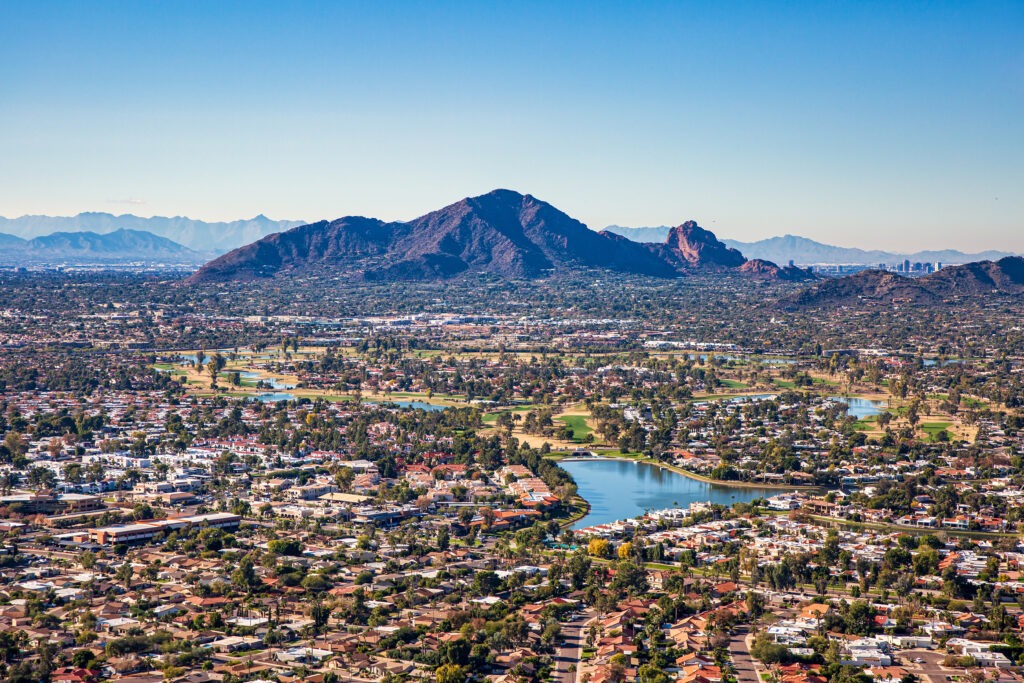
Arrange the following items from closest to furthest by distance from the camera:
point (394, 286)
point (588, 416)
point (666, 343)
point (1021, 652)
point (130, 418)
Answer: point (1021, 652)
point (130, 418)
point (588, 416)
point (666, 343)
point (394, 286)

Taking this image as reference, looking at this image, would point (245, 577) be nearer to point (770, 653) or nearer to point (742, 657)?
point (742, 657)

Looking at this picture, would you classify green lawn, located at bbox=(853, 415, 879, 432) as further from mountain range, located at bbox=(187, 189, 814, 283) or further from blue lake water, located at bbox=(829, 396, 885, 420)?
mountain range, located at bbox=(187, 189, 814, 283)

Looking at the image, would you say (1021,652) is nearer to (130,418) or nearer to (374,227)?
(130,418)

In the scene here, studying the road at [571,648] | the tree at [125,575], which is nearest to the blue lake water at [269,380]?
the tree at [125,575]

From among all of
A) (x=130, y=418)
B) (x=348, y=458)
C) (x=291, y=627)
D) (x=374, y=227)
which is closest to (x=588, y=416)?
(x=348, y=458)

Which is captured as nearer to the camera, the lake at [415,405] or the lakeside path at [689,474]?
the lakeside path at [689,474]

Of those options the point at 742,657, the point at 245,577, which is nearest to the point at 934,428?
the point at 742,657

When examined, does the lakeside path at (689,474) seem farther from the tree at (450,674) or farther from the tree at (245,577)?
the tree at (450,674)
